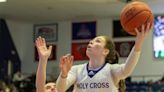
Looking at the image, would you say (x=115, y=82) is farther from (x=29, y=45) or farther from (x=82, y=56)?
(x=29, y=45)

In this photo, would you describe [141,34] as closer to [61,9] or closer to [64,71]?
[64,71]

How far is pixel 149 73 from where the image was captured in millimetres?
12406

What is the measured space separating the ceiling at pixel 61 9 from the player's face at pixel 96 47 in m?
7.28

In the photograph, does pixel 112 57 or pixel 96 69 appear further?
pixel 112 57

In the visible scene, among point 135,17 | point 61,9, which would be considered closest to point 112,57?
point 135,17

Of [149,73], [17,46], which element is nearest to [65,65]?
[149,73]

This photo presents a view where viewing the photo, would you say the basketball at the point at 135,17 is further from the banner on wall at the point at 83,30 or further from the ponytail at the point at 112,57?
the banner on wall at the point at 83,30

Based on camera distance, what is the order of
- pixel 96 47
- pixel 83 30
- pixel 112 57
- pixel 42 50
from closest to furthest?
pixel 42 50 < pixel 96 47 < pixel 112 57 < pixel 83 30

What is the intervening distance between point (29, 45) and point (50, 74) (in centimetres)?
153

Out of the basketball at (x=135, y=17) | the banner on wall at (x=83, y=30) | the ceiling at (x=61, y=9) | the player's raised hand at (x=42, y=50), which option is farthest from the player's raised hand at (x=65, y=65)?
the banner on wall at (x=83, y=30)

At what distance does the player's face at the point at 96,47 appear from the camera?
3.68m

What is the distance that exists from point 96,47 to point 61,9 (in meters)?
8.57

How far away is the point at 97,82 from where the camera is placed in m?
3.61

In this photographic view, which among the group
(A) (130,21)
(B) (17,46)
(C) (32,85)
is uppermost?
(A) (130,21)
